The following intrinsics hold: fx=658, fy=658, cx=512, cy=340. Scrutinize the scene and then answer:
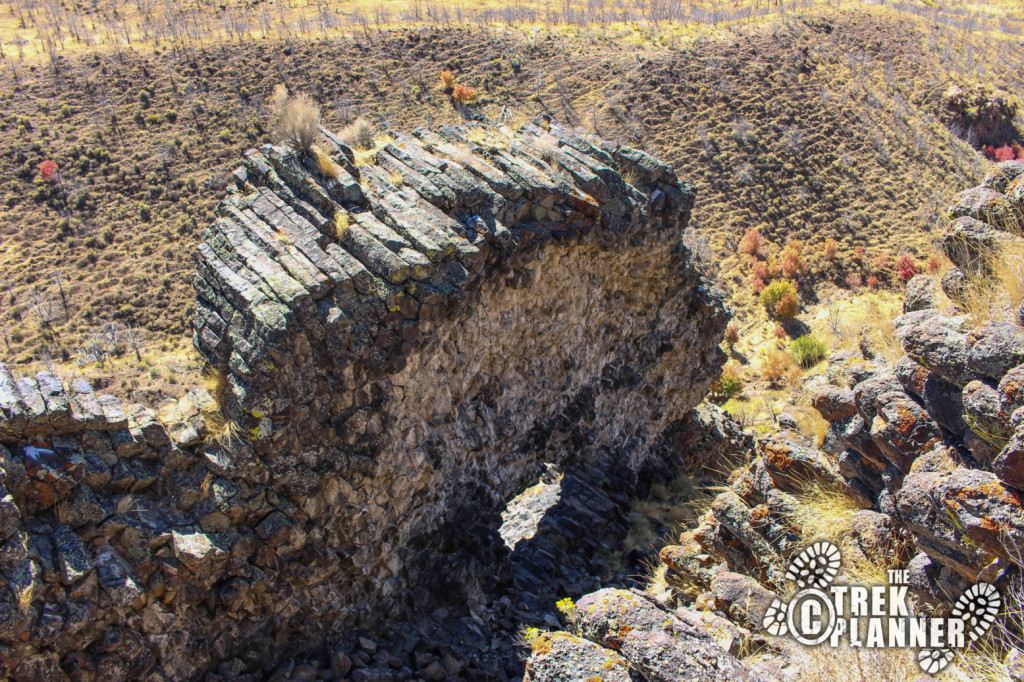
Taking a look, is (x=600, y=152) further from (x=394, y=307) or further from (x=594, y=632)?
(x=594, y=632)

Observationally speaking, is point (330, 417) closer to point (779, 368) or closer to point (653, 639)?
point (653, 639)

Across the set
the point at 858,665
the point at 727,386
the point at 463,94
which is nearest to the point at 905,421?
the point at 858,665

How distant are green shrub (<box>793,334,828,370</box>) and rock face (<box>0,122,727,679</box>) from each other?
50.2 ft

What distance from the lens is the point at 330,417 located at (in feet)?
27.9

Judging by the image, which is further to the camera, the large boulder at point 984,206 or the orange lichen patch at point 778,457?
the orange lichen patch at point 778,457

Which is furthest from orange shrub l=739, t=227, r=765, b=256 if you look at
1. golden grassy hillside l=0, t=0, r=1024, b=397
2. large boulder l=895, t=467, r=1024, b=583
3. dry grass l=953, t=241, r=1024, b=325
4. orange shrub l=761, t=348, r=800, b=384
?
large boulder l=895, t=467, r=1024, b=583

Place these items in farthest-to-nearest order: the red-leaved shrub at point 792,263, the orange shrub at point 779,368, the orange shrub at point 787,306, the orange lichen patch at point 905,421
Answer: the red-leaved shrub at point 792,263, the orange shrub at point 787,306, the orange shrub at point 779,368, the orange lichen patch at point 905,421

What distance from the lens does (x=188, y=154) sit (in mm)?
29641

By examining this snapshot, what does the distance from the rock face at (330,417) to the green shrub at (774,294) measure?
703 inches

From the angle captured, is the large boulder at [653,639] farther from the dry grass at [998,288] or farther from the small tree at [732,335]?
the small tree at [732,335]

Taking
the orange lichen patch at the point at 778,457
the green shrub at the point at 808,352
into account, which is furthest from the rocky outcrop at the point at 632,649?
the green shrub at the point at 808,352

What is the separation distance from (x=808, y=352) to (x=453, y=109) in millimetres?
22151

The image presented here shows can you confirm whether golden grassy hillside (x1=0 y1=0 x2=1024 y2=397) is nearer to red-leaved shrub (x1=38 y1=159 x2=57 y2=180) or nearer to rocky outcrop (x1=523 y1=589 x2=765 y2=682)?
red-leaved shrub (x1=38 y1=159 x2=57 y2=180)

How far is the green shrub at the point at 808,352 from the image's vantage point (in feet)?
83.7
